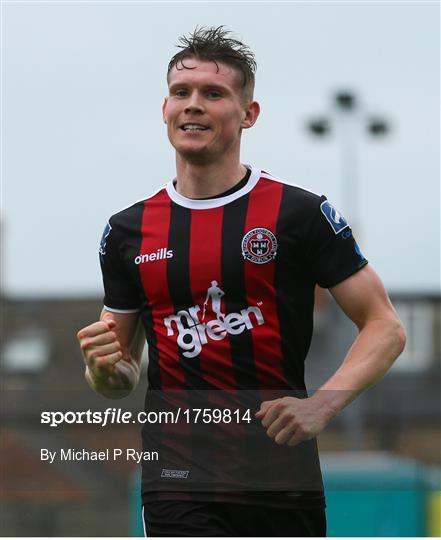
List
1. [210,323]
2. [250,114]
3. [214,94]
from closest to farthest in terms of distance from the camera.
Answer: [210,323], [214,94], [250,114]

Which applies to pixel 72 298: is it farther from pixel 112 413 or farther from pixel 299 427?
pixel 299 427

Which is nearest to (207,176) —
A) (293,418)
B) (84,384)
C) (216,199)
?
(216,199)

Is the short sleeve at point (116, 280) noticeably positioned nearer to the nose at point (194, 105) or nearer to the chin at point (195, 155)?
the chin at point (195, 155)

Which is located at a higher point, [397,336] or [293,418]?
[397,336]

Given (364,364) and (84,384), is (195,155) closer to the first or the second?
(364,364)

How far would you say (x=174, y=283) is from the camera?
173 inches

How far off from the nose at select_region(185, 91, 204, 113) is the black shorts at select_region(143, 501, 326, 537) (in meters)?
1.46

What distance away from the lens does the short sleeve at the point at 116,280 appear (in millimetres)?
4625

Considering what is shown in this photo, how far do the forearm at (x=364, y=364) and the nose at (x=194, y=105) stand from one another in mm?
1028

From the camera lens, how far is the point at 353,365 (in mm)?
4211

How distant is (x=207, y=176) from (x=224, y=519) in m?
1.31

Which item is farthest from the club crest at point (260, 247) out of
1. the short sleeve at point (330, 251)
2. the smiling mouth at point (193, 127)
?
the smiling mouth at point (193, 127)

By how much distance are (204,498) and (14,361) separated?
16559mm

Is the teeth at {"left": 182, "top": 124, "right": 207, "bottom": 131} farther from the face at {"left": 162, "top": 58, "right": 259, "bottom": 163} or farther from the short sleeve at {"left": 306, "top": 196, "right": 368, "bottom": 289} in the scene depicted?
the short sleeve at {"left": 306, "top": 196, "right": 368, "bottom": 289}
